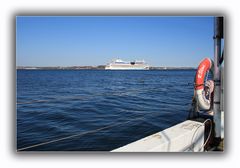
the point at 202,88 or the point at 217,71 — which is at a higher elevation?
the point at 217,71

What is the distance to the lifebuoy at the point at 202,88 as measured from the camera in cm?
240

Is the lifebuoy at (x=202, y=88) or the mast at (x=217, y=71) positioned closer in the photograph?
the mast at (x=217, y=71)

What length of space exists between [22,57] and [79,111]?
8.65 ft

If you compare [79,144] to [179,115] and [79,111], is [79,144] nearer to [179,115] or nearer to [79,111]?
[79,111]

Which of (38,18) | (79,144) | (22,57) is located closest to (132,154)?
(79,144)

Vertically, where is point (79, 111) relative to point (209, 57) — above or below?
below

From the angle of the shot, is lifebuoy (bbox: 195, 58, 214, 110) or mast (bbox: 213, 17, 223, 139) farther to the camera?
lifebuoy (bbox: 195, 58, 214, 110)

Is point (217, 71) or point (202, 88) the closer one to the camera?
point (217, 71)

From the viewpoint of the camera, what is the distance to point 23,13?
185 cm

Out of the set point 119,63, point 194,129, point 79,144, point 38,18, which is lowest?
point 79,144

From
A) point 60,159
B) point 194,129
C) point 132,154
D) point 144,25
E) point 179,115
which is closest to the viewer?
point 132,154

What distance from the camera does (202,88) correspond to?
246 cm

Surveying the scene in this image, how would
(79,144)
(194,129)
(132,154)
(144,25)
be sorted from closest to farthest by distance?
(132,154) < (194,129) < (144,25) < (79,144)

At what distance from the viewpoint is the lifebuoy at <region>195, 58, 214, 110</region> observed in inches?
94.5
